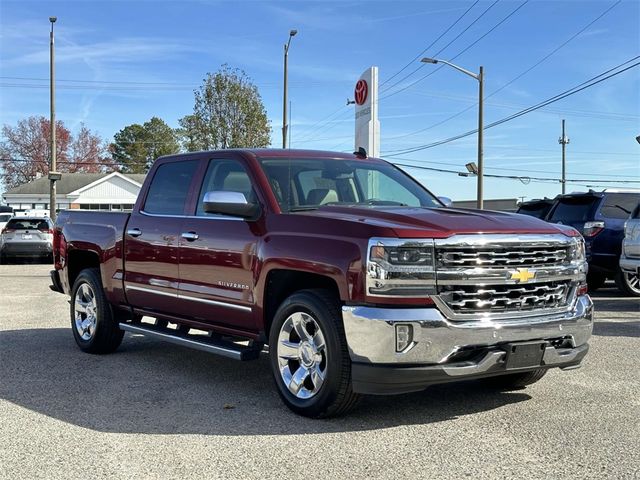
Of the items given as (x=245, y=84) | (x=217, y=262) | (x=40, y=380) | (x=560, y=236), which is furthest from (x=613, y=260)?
(x=245, y=84)

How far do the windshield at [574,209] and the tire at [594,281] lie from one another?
1.18 m

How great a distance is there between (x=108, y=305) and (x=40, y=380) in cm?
127

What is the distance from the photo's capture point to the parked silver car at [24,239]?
21406 mm

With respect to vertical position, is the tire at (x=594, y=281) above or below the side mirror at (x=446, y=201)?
below

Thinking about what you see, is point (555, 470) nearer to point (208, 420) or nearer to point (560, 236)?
point (560, 236)

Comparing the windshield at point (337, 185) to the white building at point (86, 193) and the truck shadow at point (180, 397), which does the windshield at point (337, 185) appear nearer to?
the truck shadow at point (180, 397)

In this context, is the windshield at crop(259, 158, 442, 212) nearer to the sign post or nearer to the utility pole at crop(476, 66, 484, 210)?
the sign post

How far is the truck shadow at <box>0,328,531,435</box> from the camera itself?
496 centimetres

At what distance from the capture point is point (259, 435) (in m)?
4.70

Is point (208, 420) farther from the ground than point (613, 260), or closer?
closer

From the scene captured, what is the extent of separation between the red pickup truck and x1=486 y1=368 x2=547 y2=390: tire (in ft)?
0.04

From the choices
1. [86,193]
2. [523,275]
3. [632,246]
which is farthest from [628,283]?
[86,193]

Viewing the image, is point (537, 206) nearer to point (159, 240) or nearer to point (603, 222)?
point (603, 222)

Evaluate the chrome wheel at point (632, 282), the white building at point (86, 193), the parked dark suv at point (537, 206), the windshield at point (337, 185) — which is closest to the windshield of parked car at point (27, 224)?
the parked dark suv at point (537, 206)
